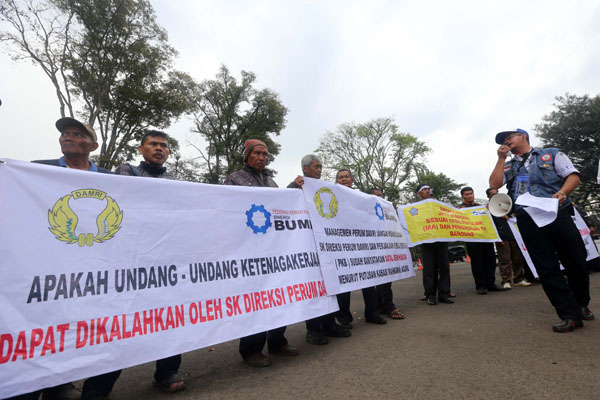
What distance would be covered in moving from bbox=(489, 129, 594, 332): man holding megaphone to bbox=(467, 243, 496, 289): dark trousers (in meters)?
2.38

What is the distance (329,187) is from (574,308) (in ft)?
8.47

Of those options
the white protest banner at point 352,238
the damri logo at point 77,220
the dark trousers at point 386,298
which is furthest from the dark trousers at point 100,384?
the dark trousers at point 386,298

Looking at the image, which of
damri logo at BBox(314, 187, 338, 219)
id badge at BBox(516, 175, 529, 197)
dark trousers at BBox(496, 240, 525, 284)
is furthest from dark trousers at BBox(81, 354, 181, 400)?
dark trousers at BBox(496, 240, 525, 284)

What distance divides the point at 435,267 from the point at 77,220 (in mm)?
4792

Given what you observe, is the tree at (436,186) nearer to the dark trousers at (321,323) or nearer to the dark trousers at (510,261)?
the dark trousers at (510,261)

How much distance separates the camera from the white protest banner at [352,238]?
3244 millimetres

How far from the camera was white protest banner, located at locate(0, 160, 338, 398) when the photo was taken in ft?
5.59

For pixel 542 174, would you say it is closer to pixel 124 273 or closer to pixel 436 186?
pixel 124 273

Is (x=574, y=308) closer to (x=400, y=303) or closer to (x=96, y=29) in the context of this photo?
(x=400, y=303)

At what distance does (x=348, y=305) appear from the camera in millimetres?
3670

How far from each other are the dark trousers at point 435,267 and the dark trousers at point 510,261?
5.90 ft

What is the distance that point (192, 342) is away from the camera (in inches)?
83.4

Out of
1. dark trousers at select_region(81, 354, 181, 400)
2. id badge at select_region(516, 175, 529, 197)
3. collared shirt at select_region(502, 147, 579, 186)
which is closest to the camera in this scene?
dark trousers at select_region(81, 354, 181, 400)

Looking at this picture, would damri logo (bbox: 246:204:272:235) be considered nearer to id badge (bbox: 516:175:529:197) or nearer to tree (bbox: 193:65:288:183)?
id badge (bbox: 516:175:529:197)
